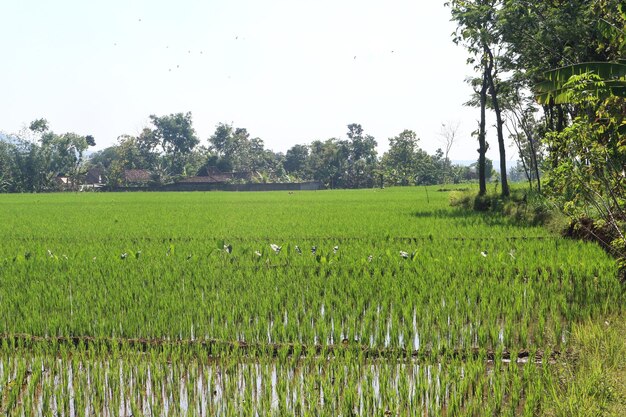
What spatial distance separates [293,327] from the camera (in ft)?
18.4

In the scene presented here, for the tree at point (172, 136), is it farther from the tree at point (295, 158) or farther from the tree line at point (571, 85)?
the tree line at point (571, 85)

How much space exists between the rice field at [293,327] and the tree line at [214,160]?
183 ft

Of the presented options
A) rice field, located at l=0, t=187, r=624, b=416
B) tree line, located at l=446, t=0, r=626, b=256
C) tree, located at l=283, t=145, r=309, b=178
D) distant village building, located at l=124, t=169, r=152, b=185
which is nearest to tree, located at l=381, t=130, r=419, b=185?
tree, located at l=283, t=145, r=309, b=178

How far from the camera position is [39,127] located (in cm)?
6719

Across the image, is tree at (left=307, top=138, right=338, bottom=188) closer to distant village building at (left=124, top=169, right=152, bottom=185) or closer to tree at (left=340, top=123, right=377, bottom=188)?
tree at (left=340, top=123, right=377, bottom=188)

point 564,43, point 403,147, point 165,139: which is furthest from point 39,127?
point 564,43

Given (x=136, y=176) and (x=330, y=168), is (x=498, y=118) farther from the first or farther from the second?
(x=136, y=176)

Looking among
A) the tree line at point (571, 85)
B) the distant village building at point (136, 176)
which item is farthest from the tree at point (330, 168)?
the tree line at point (571, 85)

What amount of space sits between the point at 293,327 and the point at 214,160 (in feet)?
213

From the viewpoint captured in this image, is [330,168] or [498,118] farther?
[330,168]

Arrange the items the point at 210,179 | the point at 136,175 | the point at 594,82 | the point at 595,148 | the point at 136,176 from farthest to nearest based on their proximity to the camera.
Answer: the point at 136,175 → the point at 136,176 → the point at 210,179 → the point at 595,148 → the point at 594,82

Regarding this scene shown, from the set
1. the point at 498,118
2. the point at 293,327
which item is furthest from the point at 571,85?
the point at 498,118

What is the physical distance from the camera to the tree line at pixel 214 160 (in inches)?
2468

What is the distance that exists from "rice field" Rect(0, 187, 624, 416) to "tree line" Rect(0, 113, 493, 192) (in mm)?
55822
